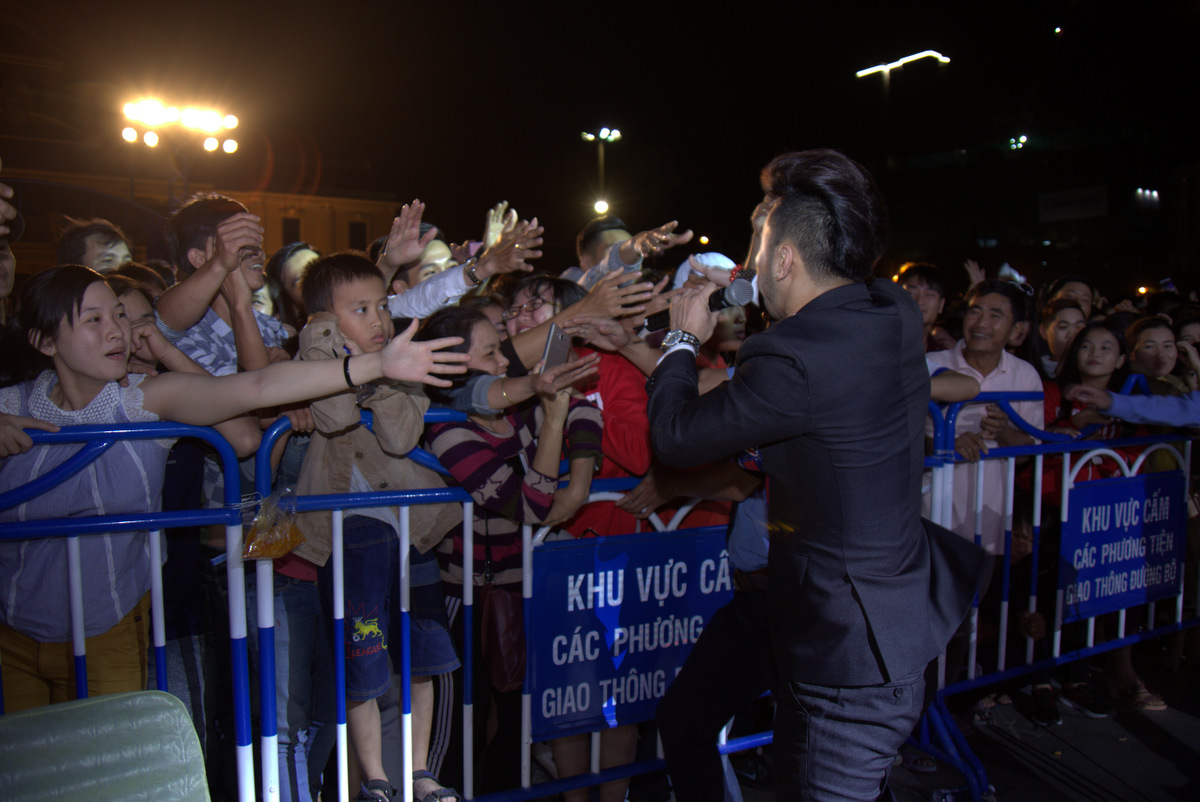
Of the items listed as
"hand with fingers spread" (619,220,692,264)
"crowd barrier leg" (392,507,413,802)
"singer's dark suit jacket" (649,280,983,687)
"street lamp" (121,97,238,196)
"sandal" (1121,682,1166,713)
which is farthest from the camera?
"street lamp" (121,97,238,196)

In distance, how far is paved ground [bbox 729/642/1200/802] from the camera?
3410 millimetres

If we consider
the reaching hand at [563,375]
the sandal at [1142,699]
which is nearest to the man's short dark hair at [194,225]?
the reaching hand at [563,375]

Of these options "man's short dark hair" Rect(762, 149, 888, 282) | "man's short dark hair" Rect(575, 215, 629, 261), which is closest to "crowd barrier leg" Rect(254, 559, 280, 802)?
"man's short dark hair" Rect(762, 149, 888, 282)

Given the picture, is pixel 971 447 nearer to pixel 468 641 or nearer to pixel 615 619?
pixel 615 619

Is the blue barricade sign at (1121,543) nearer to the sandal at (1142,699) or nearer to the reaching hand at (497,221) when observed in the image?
the sandal at (1142,699)

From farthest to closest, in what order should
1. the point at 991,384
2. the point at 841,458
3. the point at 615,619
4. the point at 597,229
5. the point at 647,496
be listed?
the point at 597,229, the point at 991,384, the point at 647,496, the point at 615,619, the point at 841,458

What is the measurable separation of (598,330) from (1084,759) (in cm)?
338

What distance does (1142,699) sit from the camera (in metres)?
4.25

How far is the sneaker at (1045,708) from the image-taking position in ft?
13.3

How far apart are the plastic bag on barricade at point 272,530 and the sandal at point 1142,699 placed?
479 cm

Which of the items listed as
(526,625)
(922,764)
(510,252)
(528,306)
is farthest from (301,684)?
(922,764)

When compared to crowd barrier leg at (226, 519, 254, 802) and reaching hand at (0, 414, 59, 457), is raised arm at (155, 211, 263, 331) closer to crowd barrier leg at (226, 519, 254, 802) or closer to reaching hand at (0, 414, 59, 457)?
reaching hand at (0, 414, 59, 457)

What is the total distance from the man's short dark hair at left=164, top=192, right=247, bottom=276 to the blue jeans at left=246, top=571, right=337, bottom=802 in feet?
5.19

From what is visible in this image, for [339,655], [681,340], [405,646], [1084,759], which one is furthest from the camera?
[1084,759]
